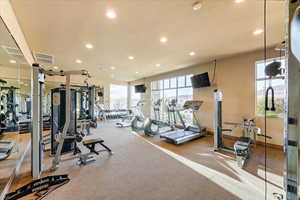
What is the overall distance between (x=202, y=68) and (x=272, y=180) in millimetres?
4496

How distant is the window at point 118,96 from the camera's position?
33.9 feet

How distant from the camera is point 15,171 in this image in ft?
8.06

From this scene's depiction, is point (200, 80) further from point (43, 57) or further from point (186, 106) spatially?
point (43, 57)

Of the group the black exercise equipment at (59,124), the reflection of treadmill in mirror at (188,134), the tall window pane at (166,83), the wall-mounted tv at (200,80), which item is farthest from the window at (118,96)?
the wall-mounted tv at (200,80)

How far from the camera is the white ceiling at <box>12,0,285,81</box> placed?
7.19ft

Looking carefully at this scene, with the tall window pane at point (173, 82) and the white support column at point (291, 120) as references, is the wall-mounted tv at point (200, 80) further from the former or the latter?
the white support column at point (291, 120)

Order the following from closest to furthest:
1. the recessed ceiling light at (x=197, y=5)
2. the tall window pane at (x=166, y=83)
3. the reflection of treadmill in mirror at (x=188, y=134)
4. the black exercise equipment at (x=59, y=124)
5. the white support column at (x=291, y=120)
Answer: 1. the white support column at (x=291, y=120)
2. the recessed ceiling light at (x=197, y=5)
3. the black exercise equipment at (x=59, y=124)
4. the reflection of treadmill in mirror at (x=188, y=134)
5. the tall window pane at (x=166, y=83)

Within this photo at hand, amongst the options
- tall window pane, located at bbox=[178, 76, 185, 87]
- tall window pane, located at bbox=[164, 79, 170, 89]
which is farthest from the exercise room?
tall window pane, located at bbox=[164, 79, 170, 89]

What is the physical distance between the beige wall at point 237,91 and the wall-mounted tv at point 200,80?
286mm

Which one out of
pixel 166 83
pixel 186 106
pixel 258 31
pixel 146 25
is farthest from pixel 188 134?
pixel 146 25

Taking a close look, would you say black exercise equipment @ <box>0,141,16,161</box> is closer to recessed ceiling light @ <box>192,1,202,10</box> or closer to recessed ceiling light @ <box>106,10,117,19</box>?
recessed ceiling light @ <box>106,10,117,19</box>

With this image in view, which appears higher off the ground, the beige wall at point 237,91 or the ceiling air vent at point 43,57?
the ceiling air vent at point 43,57

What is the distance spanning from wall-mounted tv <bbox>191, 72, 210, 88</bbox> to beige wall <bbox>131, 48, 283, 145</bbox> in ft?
0.94

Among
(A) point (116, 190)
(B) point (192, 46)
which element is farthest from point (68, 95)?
(B) point (192, 46)
